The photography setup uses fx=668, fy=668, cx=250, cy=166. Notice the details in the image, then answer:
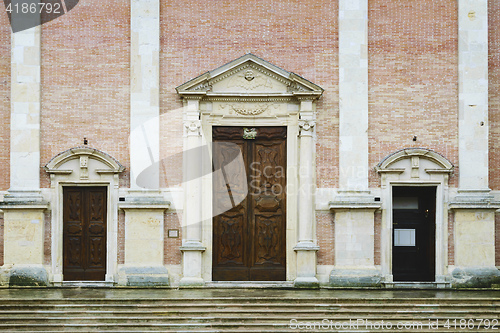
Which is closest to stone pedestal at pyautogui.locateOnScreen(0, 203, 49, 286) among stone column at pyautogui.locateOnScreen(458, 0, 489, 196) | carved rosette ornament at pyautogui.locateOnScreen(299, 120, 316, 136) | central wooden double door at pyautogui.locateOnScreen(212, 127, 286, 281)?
central wooden double door at pyautogui.locateOnScreen(212, 127, 286, 281)

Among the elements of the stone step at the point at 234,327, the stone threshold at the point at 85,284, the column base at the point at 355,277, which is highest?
the column base at the point at 355,277

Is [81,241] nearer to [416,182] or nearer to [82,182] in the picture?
[82,182]

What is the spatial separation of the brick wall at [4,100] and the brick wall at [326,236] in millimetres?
7183

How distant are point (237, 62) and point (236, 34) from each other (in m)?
0.76

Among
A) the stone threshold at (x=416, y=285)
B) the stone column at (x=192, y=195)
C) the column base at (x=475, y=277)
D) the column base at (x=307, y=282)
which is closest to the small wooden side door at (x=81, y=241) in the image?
the stone column at (x=192, y=195)

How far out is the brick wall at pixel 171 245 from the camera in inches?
597

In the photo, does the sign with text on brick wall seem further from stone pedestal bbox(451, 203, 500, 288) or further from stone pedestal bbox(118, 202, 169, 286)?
stone pedestal bbox(451, 203, 500, 288)

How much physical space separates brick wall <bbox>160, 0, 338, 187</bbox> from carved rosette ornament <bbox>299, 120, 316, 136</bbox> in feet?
0.78

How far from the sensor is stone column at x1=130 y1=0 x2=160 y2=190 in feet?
49.8

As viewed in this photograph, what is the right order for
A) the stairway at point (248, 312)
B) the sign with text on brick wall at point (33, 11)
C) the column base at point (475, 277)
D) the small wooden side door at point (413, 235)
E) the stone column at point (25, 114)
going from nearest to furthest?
the stairway at point (248, 312), the column base at point (475, 277), the stone column at point (25, 114), the sign with text on brick wall at point (33, 11), the small wooden side door at point (413, 235)

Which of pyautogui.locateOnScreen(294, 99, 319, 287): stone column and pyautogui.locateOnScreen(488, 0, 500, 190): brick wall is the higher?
pyautogui.locateOnScreen(488, 0, 500, 190): brick wall

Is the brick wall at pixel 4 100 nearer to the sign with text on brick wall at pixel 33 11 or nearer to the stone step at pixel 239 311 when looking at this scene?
the sign with text on brick wall at pixel 33 11

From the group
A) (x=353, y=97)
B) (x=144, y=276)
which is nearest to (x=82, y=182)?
(x=144, y=276)

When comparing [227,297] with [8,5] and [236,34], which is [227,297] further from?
[8,5]
